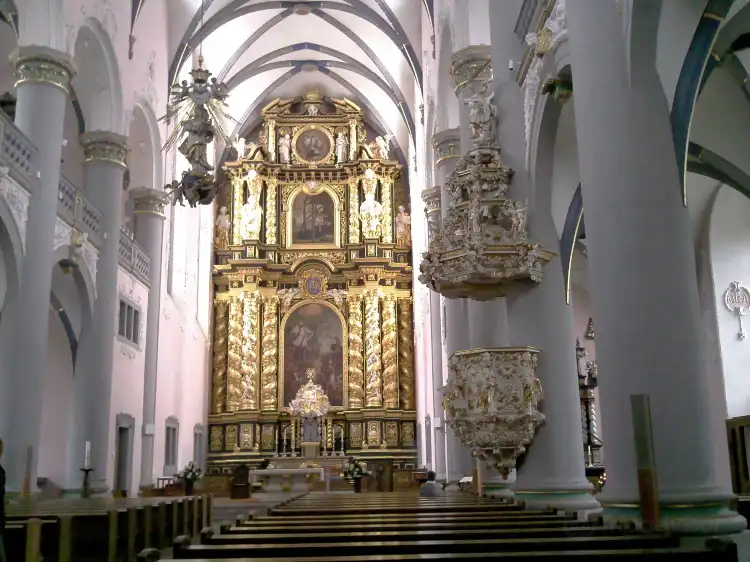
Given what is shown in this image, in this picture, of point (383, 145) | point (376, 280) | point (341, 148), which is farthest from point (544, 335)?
point (341, 148)

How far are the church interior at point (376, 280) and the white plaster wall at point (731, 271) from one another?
4 centimetres

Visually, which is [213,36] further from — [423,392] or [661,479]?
[661,479]

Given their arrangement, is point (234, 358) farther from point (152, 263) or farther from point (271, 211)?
point (152, 263)

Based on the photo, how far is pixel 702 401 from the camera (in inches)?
208

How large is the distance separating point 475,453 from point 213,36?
18075 mm

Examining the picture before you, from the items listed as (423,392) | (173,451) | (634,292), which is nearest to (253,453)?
(173,451)

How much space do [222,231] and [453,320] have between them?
541 inches

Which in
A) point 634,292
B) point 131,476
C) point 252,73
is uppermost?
point 252,73


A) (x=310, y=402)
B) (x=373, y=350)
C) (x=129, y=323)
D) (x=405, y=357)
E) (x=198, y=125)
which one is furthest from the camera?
(x=405, y=357)

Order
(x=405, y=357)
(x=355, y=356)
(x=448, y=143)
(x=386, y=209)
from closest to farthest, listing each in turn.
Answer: (x=448, y=143)
(x=355, y=356)
(x=405, y=357)
(x=386, y=209)

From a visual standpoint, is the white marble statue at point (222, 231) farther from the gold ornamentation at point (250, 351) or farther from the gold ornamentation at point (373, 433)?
the gold ornamentation at point (373, 433)

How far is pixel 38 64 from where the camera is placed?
1263 cm

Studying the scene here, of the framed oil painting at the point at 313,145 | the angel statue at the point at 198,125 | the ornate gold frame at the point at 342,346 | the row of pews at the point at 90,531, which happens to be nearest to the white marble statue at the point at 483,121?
the angel statue at the point at 198,125

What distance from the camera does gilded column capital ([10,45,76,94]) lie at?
1261cm
